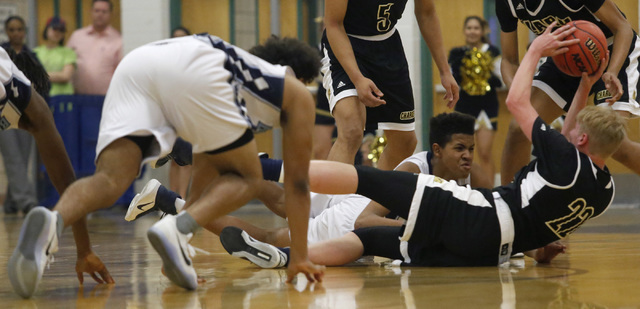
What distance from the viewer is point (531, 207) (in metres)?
4.19

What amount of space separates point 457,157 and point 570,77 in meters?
0.95

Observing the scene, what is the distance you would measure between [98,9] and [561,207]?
782 centimetres

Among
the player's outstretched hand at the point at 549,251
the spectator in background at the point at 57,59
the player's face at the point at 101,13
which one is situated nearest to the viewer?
the player's outstretched hand at the point at 549,251

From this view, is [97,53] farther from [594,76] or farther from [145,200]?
[594,76]

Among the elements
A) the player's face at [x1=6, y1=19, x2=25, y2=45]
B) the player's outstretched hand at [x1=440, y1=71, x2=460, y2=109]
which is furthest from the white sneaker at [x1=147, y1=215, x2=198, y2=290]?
the player's face at [x1=6, y1=19, x2=25, y2=45]

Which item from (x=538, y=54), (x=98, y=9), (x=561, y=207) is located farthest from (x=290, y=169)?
(x=98, y=9)

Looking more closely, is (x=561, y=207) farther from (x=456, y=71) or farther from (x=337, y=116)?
(x=456, y=71)

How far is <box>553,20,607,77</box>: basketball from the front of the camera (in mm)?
4996

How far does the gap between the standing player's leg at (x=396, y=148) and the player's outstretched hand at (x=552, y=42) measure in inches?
55.4

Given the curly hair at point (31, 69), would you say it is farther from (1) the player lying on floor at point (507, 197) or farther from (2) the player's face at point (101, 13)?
(2) the player's face at point (101, 13)

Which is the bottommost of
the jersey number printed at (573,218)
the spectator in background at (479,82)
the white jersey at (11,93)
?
the spectator in background at (479,82)

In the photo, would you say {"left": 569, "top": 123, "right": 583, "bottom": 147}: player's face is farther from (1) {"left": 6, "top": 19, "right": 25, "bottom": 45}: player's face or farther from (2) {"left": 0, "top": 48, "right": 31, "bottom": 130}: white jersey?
(1) {"left": 6, "top": 19, "right": 25, "bottom": 45}: player's face

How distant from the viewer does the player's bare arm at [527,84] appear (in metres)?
4.30

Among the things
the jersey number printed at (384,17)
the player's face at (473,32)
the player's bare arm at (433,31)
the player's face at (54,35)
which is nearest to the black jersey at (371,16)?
the jersey number printed at (384,17)
